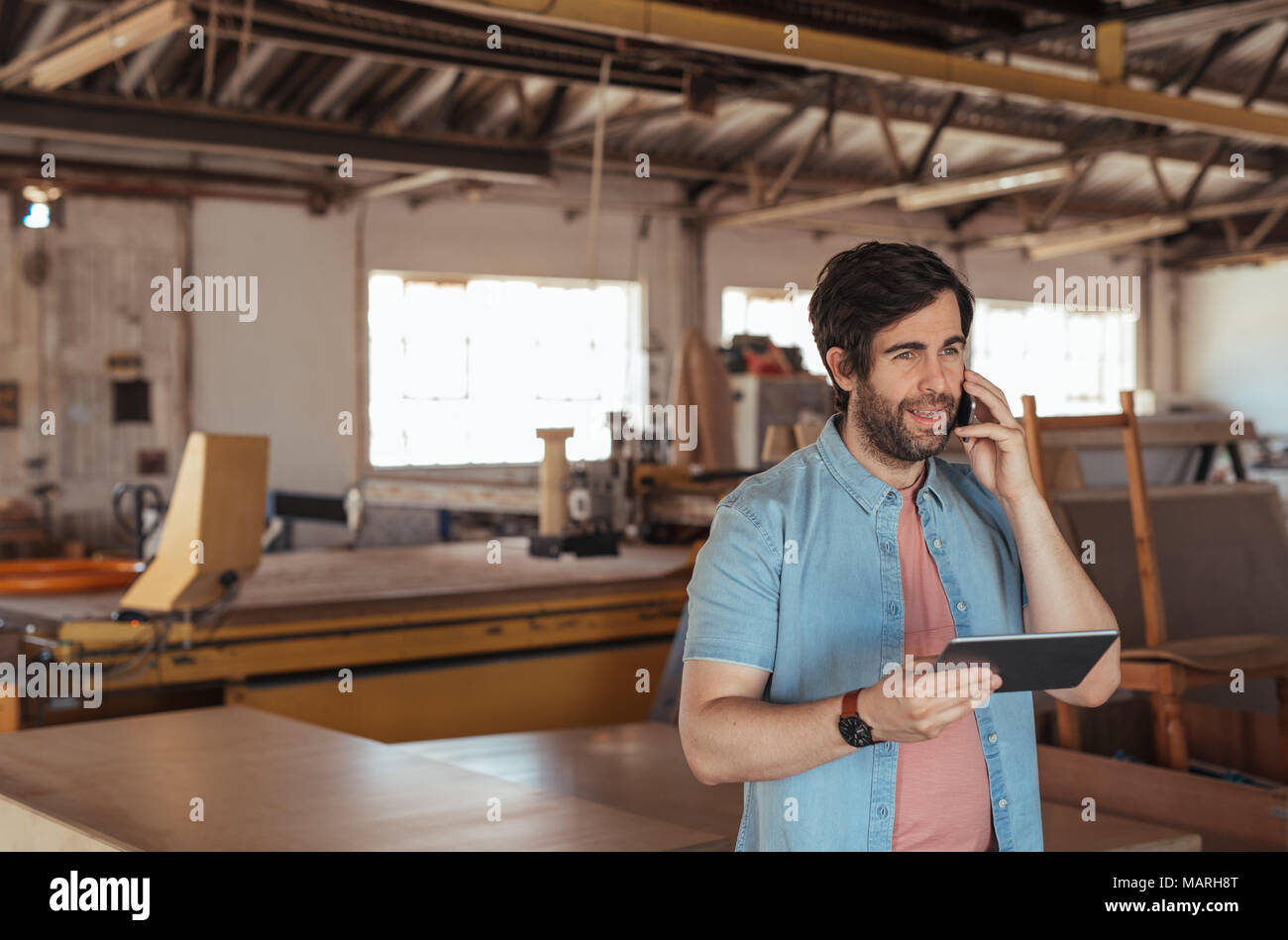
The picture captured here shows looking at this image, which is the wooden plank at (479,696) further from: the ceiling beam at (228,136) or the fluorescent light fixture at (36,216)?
the ceiling beam at (228,136)

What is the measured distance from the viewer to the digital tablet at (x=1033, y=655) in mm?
1407

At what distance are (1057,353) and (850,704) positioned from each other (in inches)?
623

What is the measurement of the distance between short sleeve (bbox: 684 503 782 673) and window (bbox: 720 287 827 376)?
38.9 ft

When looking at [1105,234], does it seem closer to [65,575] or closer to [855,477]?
[65,575]

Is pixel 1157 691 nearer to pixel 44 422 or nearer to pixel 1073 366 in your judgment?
pixel 44 422

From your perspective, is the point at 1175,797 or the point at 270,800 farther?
the point at 1175,797

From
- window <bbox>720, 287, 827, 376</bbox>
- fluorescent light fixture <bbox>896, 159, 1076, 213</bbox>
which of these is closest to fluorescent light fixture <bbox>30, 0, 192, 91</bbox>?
fluorescent light fixture <bbox>896, 159, 1076, 213</bbox>

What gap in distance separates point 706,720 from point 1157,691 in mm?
2311

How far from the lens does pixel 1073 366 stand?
54.7ft

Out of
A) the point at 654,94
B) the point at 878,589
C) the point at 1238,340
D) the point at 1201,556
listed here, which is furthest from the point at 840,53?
the point at 1238,340

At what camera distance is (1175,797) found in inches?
126

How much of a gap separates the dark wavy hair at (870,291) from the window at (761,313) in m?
11.7

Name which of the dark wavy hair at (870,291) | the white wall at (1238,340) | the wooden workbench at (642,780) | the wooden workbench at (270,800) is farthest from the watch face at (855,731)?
the white wall at (1238,340)
